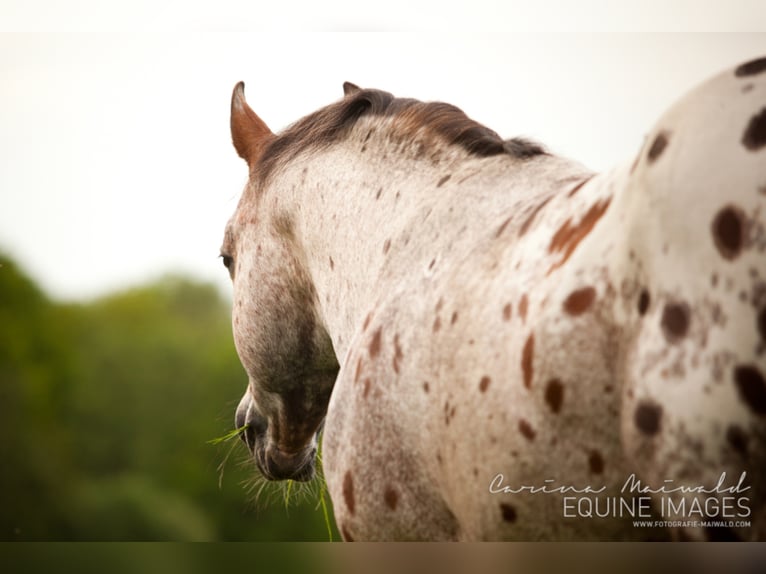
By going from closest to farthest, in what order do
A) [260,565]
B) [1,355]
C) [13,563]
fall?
[260,565] → [13,563] → [1,355]

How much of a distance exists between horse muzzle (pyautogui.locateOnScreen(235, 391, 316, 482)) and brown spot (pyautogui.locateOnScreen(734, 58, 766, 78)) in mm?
1302

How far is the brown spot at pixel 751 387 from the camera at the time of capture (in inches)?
30.1

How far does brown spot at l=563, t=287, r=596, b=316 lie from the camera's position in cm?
89

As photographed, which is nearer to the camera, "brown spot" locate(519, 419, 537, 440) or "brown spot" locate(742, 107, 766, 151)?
"brown spot" locate(742, 107, 766, 151)

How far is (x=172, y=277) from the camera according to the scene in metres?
2.56

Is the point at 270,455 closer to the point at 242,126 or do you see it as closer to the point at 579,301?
the point at 242,126

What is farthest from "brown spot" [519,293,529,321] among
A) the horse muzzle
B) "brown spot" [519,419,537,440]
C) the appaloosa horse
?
the horse muzzle

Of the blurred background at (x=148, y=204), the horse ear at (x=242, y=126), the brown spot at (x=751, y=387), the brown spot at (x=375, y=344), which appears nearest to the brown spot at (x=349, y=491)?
the brown spot at (x=375, y=344)

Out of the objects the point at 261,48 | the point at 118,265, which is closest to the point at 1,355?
the point at 118,265

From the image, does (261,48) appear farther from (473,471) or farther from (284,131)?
(473,471)

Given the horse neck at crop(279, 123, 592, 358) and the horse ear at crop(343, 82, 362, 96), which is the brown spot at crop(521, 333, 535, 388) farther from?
the horse ear at crop(343, 82, 362, 96)

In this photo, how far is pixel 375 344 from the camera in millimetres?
1253

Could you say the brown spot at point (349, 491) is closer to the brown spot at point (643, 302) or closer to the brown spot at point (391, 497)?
the brown spot at point (391, 497)

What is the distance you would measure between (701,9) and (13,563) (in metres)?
2.11
